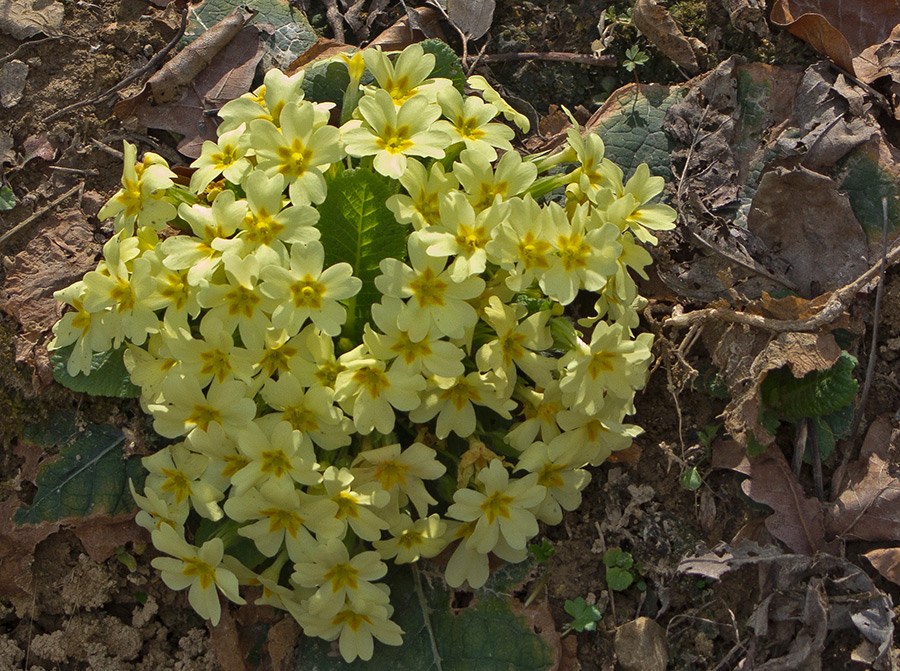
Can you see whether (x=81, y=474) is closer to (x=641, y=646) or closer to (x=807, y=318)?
(x=641, y=646)

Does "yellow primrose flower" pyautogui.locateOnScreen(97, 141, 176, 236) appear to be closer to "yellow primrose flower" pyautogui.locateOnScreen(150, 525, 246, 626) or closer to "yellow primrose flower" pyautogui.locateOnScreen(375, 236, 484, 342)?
"yellow primrose flower" pyautogui.locateOnScreen(375, 236, 484, 342)

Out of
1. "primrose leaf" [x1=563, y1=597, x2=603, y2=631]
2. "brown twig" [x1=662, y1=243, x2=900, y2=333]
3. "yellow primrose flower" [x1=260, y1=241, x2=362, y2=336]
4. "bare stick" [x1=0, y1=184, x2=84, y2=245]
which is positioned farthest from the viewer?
"bare stick" [x1=0, y1=184, x2=84, y2=245]

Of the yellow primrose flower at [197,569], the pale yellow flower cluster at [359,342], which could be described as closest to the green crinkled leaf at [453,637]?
the pale yellow flower cluster at [359,342]

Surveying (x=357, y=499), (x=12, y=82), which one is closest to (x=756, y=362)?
(x=357, y=499)

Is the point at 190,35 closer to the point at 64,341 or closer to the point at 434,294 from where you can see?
the point at 64,341

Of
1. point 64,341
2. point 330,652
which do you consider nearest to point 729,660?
point 330,652

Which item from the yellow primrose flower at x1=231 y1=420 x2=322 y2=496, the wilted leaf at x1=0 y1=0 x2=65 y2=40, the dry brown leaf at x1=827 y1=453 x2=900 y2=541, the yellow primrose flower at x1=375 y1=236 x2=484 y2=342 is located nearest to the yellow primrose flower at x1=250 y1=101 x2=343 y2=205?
the yellow primrose flower at x1=375 y1=236 x2=484 y2=342
